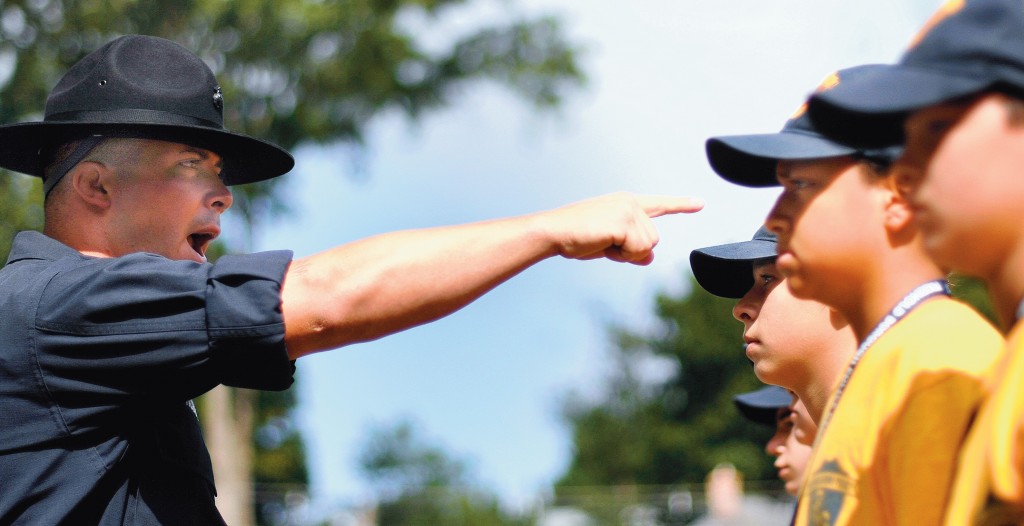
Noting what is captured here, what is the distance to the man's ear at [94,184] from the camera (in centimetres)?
296

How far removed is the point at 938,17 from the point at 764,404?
310cm

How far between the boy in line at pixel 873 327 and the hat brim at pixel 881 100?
3.6 inches

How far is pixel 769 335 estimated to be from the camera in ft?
9.23

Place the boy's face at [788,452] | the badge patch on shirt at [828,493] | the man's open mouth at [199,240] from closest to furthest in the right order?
the badge patch on shirt at [828,493], the man's open mouth at [199,240], the boy's face at [788,452]

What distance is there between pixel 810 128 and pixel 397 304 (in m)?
0.95

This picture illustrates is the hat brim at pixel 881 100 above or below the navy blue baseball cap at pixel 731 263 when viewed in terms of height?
above

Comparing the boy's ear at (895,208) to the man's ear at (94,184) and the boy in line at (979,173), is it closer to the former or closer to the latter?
the boy in line at (979,173)

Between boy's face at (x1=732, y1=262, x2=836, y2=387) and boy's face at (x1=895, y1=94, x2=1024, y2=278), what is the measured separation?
1.04 metres

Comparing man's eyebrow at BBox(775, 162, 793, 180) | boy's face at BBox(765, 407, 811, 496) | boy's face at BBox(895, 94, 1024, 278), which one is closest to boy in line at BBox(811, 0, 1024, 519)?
boy's face at BBox(895, 94, 1024, 278)

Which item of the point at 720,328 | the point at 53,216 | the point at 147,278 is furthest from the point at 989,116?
the point at 720,328

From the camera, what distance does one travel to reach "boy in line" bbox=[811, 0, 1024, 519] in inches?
63.4

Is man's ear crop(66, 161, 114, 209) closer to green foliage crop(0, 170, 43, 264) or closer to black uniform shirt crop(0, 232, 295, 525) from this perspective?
black uniform shirt crop(0, 232, 295, 525)

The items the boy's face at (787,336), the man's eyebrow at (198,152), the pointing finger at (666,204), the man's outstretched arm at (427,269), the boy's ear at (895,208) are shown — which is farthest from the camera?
the man's eyebrow at (198,152)

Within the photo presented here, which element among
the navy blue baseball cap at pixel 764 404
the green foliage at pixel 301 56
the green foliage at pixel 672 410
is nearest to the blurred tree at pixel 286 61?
the green foliage at pixel 301 56
